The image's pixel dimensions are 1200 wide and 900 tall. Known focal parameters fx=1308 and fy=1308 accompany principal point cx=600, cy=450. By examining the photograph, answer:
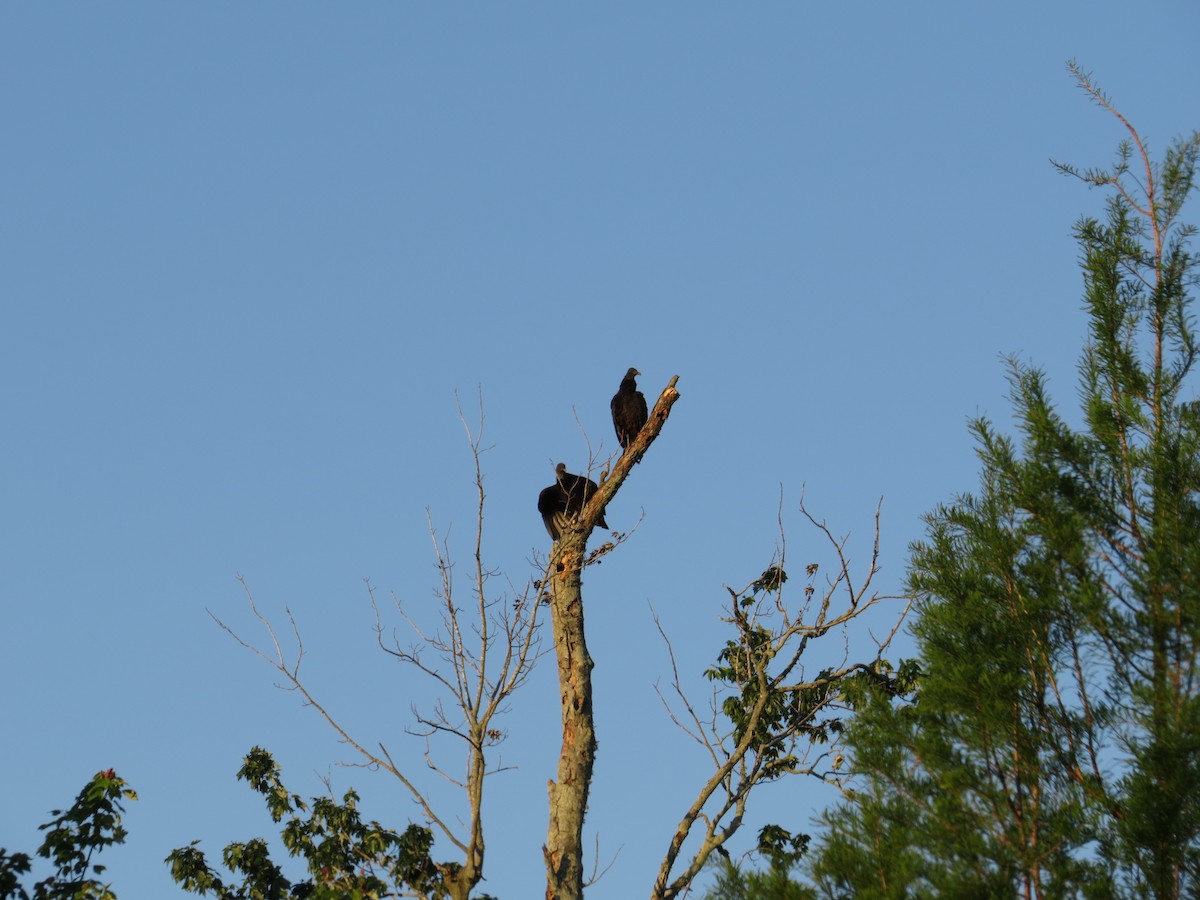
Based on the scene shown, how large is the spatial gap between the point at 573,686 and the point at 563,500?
136cm

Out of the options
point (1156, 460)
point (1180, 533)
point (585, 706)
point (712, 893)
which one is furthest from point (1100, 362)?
point (585, 706)

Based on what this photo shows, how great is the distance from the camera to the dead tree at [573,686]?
233 inches

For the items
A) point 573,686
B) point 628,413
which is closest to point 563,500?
point 573,686

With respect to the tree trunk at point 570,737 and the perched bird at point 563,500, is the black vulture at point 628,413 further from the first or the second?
the tree trunk at point 570,737

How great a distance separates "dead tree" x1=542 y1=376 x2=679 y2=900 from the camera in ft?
19.4

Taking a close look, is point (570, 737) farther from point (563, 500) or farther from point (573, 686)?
point (563, 500)

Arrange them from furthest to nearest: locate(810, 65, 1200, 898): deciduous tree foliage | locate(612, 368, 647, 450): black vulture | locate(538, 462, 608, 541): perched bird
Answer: locate(612, 368, 647, 450): black vulture
locate(538, 462, 608, 541): perched bird
locate(810, 65, 1200, 898): deciduous tree foliage

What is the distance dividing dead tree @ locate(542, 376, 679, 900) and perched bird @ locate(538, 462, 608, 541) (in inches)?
4.7

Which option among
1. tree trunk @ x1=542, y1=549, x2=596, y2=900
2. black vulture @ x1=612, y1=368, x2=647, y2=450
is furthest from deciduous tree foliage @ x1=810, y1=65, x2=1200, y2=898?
black vulture @ x1=612, y1=368, x2=647, y2=450

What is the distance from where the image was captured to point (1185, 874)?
3895mm

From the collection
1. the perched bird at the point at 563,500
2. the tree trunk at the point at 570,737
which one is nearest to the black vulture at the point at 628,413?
the perched bird at the point at 563,500

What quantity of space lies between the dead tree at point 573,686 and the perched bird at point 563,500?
12 cm

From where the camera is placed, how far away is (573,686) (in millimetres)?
6363

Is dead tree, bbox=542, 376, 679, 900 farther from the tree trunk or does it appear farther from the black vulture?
the black vulture
